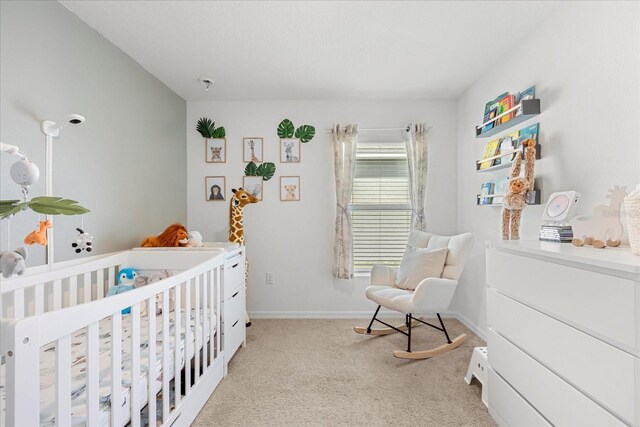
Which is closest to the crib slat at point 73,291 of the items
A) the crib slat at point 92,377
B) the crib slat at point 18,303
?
the crib slat at point 18,303

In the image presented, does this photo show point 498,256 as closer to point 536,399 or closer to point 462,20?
point 536,399

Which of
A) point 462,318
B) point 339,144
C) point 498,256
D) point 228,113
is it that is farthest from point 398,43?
point 462,318

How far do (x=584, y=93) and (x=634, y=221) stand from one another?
88 centimetres

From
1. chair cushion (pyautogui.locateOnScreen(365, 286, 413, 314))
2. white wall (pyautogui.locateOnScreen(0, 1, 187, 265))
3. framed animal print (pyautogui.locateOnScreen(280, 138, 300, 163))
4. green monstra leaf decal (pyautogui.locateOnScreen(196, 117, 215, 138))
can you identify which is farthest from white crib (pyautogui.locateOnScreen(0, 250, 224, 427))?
green monstra leaf decal (pyautogui.locateOnScreen(196, 117, 215, 138))

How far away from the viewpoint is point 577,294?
113cm

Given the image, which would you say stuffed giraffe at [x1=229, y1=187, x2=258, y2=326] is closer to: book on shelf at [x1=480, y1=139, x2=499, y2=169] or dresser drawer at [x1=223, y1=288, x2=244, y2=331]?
dresser drawer at [x1=223, y1=288, x2=244, y2=331]

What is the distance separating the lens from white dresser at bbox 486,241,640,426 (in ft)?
3.11

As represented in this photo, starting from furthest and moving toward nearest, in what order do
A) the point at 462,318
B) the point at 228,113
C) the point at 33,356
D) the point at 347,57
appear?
the point at 228,113
the point at 462,318
the point at 347,57
the point at 33,356

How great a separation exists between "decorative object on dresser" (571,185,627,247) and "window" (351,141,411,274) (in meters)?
1.89

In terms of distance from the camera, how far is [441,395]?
75.6 inches

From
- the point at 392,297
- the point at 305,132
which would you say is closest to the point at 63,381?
the point at 392,297

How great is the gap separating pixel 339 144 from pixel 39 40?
2.28m

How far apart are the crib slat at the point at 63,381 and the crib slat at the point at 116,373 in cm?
18

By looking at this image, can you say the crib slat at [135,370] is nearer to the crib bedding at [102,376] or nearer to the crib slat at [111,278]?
the crib bedding at [102,376]
